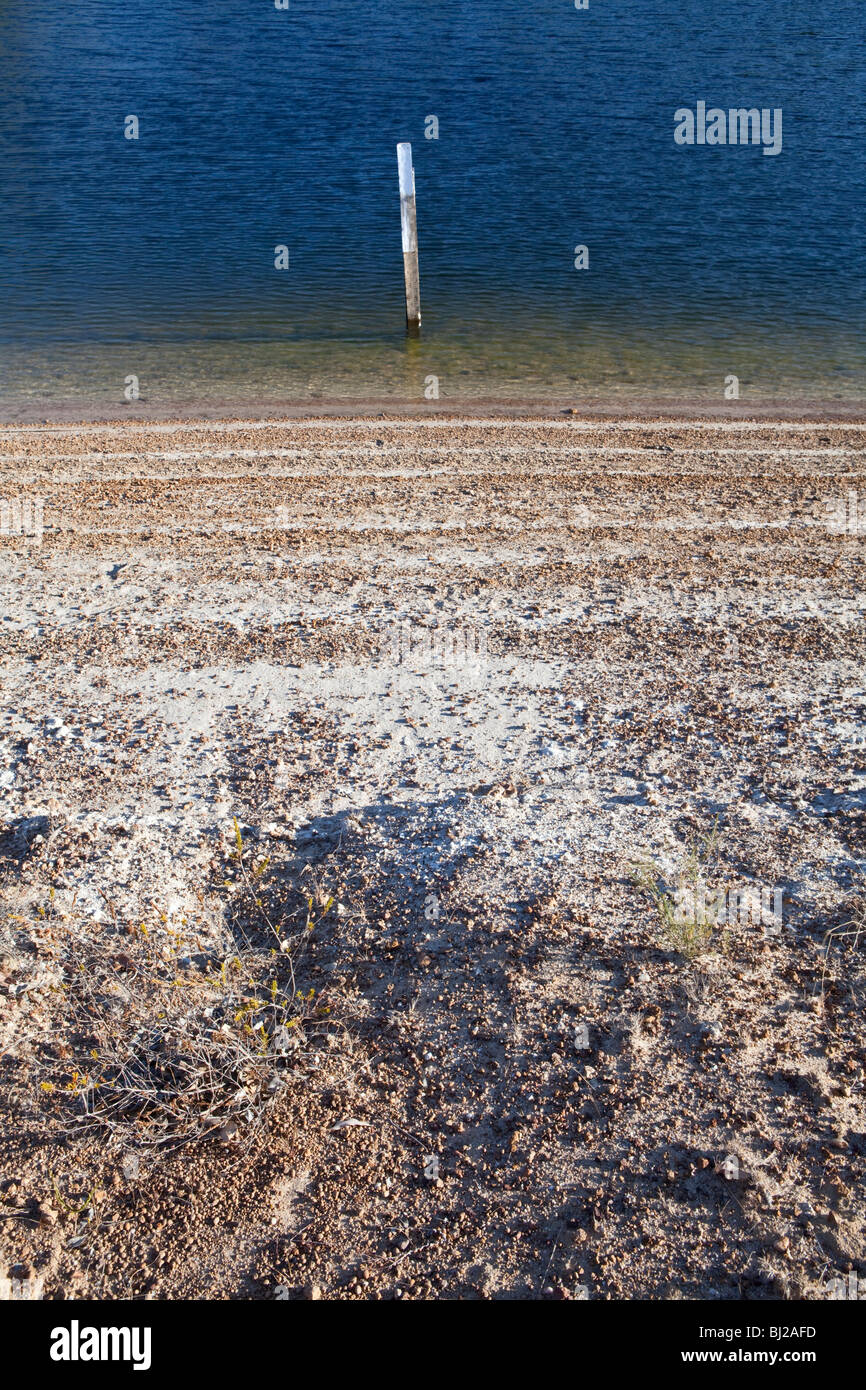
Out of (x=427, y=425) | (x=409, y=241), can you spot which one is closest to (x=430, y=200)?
(x=409, y=241)

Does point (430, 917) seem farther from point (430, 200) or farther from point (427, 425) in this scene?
point (430, 200)

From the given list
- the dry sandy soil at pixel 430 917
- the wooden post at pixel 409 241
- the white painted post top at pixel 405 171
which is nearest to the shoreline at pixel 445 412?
the wooden post at pixel 409 241

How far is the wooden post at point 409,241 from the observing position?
17.0 meters

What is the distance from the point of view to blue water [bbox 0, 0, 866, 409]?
609 inches

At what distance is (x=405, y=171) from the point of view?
17141 mm

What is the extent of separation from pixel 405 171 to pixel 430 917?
16.0 m

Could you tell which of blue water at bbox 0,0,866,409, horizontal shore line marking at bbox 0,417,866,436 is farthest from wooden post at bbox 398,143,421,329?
horizontal shore line marking at bbox 0,417,866,436

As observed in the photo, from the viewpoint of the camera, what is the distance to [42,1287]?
3.15 m

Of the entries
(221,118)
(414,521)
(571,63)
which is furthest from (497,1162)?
(571,63)

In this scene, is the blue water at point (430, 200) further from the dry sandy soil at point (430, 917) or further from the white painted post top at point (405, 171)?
the dry sandy soil at point (430, 917)

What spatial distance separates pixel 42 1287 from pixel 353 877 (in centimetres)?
199

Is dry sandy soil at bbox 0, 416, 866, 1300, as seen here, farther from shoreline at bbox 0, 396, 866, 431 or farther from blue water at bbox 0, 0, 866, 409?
blue water at bbox 0, 0, 866, 409

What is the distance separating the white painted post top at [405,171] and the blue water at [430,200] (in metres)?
1.74
